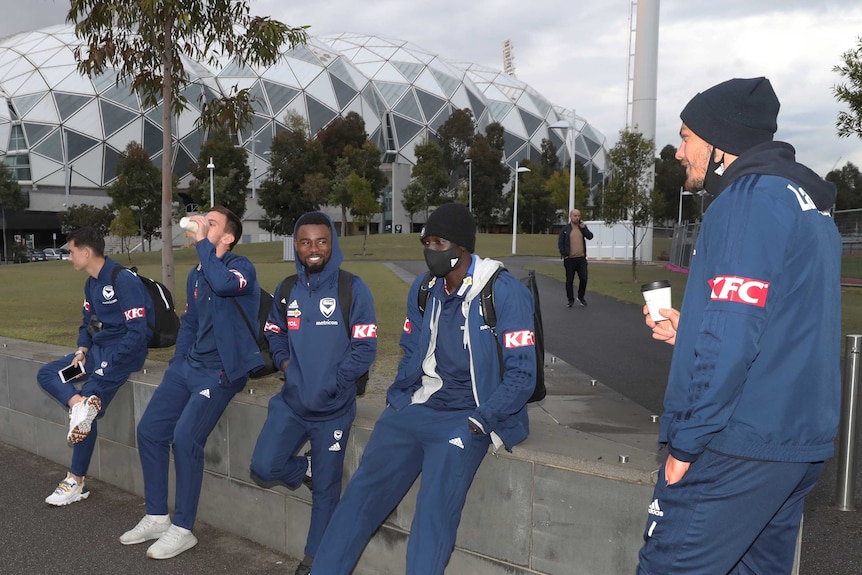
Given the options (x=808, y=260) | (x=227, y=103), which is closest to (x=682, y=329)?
(x=808, y=260)

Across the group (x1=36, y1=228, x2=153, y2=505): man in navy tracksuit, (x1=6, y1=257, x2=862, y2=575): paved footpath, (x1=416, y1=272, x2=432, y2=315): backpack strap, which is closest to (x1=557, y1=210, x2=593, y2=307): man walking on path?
(x1=6, y1=257, x2=862, y2=575): paved footpath

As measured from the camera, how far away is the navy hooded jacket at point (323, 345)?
354 centimetres

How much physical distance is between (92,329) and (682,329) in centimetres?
415

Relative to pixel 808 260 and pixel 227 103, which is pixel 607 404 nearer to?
pixel 808 260

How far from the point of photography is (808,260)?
1854 mm

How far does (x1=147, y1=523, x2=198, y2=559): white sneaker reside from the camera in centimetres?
393

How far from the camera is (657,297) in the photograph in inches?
92.5

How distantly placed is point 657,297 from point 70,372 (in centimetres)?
406

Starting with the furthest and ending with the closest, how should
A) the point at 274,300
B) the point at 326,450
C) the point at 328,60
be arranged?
the point at 328,60, the point at 274,300, the point at 326,450

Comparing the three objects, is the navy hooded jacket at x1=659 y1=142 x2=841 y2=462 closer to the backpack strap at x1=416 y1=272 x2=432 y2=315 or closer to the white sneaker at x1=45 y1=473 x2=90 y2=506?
the backpack strap at x1=416 y1=272 x2=432 y2=315

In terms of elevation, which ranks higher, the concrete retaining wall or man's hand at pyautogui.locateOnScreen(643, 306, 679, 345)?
man's hand at pyautogui.locateOnScreen(643, 306, 679, 345)

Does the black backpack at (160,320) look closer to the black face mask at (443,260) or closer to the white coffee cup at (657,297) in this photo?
the black face mask at (443,260)

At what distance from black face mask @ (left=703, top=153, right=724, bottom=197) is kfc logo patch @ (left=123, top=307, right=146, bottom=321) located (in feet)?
12.0

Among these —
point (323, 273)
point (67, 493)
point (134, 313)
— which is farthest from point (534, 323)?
point (67, 493)
